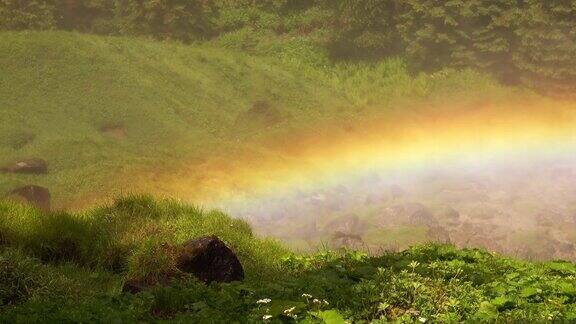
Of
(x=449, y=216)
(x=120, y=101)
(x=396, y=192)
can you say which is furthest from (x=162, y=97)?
(x=449, y=216)

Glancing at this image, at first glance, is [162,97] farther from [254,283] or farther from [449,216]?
[254,283]

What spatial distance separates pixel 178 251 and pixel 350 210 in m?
13.6

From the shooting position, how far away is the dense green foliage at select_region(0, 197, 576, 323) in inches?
286

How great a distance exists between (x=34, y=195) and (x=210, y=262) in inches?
482

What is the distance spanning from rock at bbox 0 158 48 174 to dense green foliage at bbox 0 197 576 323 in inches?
429

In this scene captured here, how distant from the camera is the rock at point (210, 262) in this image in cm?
1023

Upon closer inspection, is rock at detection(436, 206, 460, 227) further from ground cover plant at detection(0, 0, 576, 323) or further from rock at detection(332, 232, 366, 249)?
rock at detection(332, 232, 366, 249)

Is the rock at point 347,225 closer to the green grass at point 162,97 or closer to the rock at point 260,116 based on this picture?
the green grass at point 162,97

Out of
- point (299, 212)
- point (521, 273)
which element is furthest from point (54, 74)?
point (521, 273)

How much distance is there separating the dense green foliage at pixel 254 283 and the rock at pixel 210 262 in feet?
1.69

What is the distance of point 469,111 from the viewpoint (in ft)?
104

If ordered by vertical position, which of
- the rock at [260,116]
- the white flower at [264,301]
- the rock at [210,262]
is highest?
the white flower at [264,301]

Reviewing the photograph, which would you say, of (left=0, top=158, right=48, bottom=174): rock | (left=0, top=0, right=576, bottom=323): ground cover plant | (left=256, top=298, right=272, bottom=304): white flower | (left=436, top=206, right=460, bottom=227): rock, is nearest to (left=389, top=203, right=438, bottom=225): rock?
(left=0, top=0, right=576, bottom=323): ground cover plant

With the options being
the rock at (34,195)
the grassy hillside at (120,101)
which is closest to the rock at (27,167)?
the grassy hillside at (120,101)
